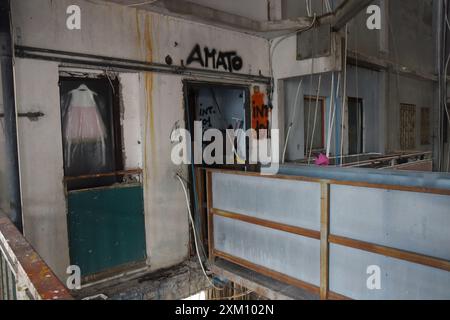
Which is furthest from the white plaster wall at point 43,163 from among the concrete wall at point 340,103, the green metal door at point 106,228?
the concrete wall at point 340,103

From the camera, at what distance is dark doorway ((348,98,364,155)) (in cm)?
625

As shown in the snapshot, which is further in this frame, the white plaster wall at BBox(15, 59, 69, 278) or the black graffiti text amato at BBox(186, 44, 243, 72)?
the black graffiti text amato at BBox(186, 44, 243, 72)

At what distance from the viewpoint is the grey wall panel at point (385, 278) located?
2.07 m

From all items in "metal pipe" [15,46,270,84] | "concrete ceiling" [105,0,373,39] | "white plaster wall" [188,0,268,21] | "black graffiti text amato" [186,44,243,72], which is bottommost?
"metal pipe" [15,46,270,84]

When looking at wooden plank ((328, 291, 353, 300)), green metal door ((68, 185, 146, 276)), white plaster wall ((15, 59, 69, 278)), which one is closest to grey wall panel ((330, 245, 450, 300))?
wooden plank ((328, 291, 353, 300))

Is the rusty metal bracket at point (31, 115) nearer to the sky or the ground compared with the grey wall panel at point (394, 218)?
nearer to the sky

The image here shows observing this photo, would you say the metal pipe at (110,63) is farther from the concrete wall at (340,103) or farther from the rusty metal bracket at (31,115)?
the concrete wall at (340,103)

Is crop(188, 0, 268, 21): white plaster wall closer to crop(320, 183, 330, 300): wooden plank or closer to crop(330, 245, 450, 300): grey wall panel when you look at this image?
crop(320, 183, 330, 300): wooden plank

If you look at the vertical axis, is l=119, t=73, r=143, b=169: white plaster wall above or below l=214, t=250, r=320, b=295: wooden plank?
above

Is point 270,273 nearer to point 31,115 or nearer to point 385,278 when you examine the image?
point 385,278

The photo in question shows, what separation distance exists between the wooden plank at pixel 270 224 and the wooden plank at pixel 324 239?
0.23ft

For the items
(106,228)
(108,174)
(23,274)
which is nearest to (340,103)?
(108,174)

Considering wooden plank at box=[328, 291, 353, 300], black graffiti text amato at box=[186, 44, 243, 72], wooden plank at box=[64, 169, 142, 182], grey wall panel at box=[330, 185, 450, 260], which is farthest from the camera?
black graffiti text amato at box=[186, 44, 243, 72]

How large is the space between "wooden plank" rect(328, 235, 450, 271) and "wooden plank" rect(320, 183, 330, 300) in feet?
0.21
